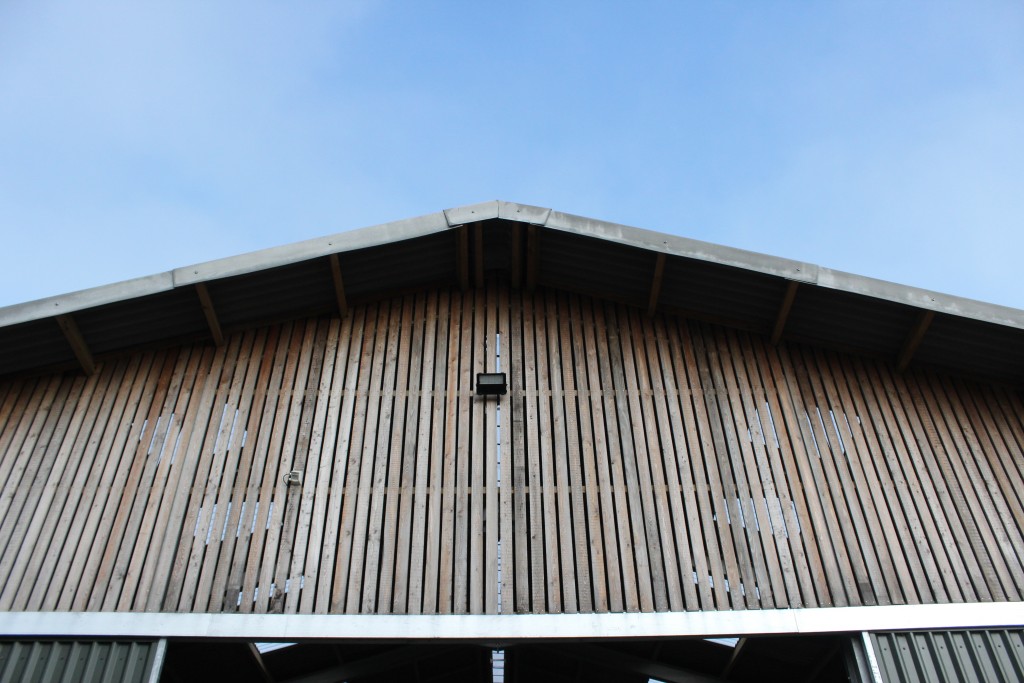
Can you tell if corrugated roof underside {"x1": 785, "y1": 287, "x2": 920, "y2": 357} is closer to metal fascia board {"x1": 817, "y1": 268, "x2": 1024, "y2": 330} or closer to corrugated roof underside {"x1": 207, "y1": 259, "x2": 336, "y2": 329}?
metal fascia board {"x1": 817, "y1": 268, "x2": 1024, "y2": 330}

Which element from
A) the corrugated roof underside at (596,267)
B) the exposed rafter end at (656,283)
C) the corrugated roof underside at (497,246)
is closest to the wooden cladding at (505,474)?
the exposed rafter end at (656,283)

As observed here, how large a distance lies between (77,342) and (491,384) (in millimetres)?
4899

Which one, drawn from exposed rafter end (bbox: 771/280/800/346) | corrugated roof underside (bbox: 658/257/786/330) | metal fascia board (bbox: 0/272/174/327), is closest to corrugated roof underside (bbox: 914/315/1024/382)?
exposed rafter end (bbox: 771/280/800/346)

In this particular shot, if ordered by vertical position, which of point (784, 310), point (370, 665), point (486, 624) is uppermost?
point (784, 310)

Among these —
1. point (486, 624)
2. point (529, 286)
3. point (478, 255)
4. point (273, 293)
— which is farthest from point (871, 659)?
point (273, 293)

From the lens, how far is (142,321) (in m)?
10.5

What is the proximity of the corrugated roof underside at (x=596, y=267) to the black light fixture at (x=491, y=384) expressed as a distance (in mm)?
1813

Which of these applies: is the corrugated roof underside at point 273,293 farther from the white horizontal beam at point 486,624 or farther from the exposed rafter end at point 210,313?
the white horizontal beam at point 486,624

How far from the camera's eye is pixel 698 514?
9430mm

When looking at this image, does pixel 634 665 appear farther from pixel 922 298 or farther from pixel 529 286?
pixel 922 298

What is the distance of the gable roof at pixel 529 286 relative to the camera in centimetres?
1010

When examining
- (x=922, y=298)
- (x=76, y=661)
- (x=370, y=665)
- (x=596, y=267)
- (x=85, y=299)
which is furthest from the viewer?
(x=596, y=267)

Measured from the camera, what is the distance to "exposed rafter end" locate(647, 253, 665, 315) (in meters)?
10.7

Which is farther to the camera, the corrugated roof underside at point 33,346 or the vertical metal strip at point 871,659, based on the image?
the corrugated roof underside at point 33,346
